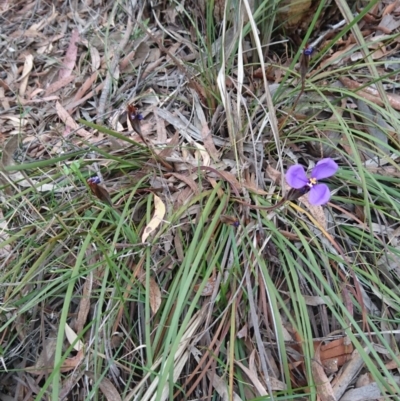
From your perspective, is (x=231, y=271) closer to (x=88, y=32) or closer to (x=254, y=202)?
(x=254, y=202)

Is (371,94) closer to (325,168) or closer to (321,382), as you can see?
(325,168)

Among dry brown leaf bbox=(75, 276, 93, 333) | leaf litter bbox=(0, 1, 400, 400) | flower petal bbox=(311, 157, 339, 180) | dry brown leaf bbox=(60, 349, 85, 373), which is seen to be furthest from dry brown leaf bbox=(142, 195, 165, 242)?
flower petal bbox=(311, 157, 339, 180)

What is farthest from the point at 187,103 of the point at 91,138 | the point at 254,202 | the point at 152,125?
the point at 254,202

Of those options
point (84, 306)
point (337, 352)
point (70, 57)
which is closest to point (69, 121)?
Result: point (70, 57)

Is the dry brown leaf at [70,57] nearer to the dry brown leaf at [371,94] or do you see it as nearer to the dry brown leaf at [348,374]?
the dry brown leaf at [371,94]

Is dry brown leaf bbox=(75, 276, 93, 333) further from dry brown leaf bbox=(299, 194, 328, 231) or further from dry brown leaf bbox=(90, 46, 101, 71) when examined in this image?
dry brown leaf bbox=(90, 46, 101, 71)

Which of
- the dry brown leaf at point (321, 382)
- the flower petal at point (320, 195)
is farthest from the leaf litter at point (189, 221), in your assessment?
the flower petal at point (320, 195)

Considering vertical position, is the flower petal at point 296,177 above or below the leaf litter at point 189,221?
above
